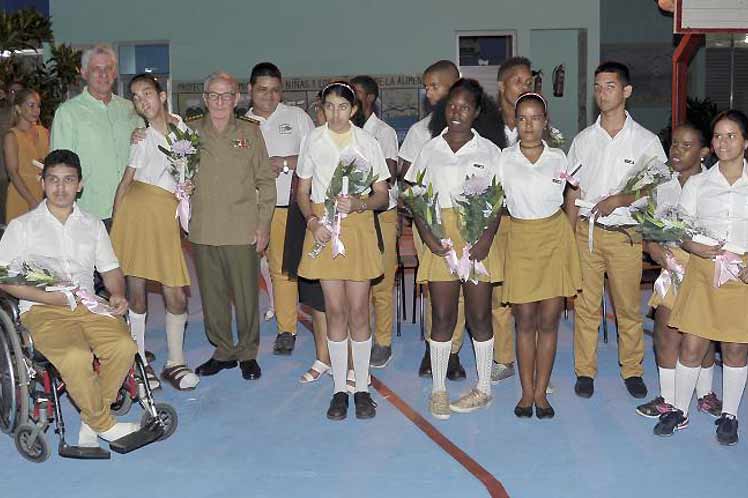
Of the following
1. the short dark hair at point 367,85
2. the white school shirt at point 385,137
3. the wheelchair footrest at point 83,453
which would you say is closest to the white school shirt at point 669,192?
the white school shirt at point 385,137

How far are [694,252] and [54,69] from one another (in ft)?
23.3

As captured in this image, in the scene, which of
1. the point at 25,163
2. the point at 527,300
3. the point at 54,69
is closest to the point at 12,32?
the point at 54,69

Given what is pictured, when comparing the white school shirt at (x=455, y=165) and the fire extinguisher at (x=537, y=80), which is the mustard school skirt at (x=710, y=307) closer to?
the white school shirt at (x=455, y=165)

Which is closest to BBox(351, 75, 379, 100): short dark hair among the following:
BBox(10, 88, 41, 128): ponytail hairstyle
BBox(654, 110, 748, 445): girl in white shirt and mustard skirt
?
BBox(654, 110, 748, 445): girl in white shirt and mustard skirt

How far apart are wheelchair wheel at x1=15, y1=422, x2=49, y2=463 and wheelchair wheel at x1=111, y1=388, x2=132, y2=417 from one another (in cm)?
59

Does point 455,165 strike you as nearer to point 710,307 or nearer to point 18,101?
point 710,307

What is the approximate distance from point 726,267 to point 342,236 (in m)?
1.79

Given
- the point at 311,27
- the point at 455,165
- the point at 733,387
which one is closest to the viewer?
the point at 733,387

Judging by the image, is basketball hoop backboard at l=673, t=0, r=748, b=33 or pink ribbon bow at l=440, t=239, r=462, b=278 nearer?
pink ribbon bow at l=440, t=239, r=462, b=278

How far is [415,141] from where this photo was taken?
5141mm

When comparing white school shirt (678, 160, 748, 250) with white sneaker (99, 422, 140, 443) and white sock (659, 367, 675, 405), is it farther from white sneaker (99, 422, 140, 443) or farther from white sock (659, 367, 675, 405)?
white sneaker (99, 422, 140, 443)

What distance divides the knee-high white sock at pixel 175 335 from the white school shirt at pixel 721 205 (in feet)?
9.21

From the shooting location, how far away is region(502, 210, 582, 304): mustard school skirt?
14.5 ft

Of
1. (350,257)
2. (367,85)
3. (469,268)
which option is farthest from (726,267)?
(367,85)
